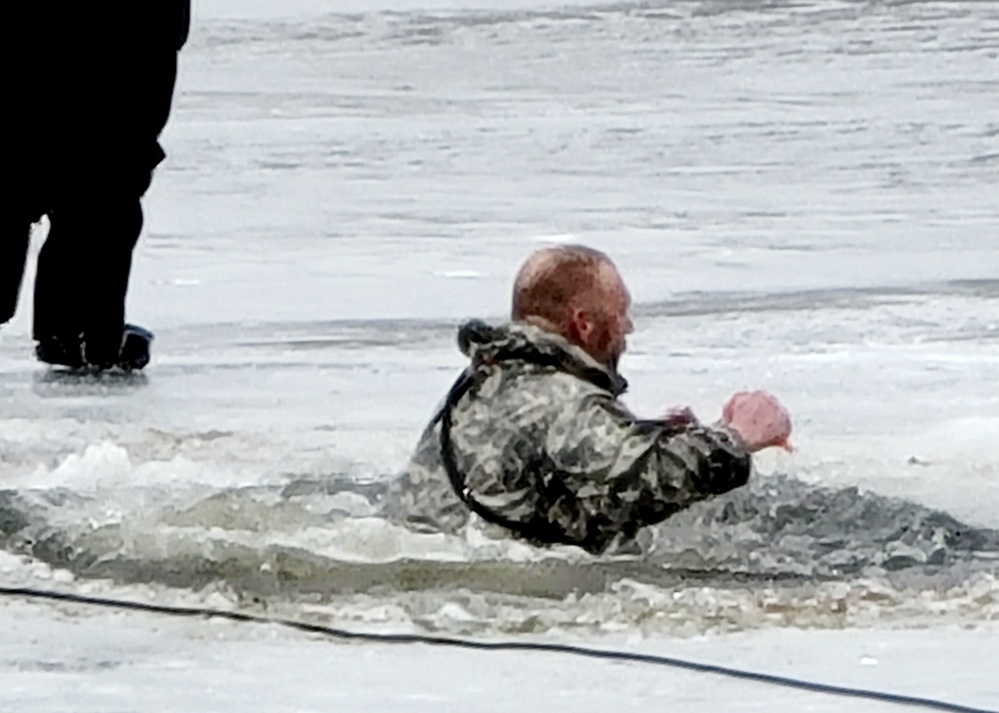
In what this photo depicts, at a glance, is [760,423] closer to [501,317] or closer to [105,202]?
[501,317]

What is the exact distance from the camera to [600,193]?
15.1ft

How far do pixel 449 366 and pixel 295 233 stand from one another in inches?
39.4

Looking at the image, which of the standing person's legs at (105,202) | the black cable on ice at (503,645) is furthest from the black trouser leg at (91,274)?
the black cable on ice at (503,645)

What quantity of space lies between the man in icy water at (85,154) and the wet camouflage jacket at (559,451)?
1.26 m

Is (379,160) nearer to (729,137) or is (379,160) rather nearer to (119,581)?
(729,137)

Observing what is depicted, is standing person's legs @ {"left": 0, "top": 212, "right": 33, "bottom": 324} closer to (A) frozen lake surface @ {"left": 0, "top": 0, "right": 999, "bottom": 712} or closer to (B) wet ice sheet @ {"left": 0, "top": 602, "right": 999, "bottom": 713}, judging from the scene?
(A) frozen lake surface @ {"left": 0, "top": 0, "right": 999, "bottom": 712}

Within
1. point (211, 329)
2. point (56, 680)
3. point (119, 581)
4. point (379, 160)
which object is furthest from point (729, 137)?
point (56, 680)

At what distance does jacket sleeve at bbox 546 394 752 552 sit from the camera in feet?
7.61

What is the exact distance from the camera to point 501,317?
369 centimetres

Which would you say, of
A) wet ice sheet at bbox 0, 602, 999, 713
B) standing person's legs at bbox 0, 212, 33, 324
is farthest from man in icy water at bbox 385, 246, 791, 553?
standing person's legs at bbox 0, 212, 33, 324

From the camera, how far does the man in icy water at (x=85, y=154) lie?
11.3 feet

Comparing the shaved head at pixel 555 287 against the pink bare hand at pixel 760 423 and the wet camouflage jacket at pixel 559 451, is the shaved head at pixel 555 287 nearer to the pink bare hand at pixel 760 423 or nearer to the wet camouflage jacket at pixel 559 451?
the wet camouflage jacket at pixel 559 451

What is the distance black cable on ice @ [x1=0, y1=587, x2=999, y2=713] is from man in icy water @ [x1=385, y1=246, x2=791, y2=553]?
9.5 inches

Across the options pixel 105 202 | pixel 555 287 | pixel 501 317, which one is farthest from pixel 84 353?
pixel 555 287
